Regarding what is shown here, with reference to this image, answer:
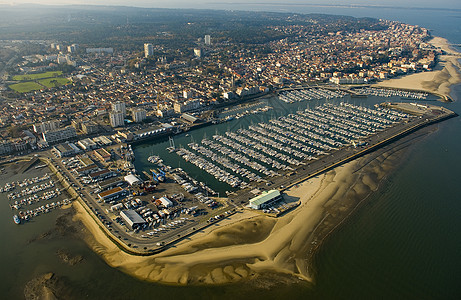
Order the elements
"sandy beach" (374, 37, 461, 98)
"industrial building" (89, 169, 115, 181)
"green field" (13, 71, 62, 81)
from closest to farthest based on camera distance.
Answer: "industrial building" (89, 169, 115, 181)
"sandy beach" (374, 37, 461, 98)
"green field" (13, 71, 62, 81)

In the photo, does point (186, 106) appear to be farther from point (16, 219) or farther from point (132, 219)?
point (16, 219)

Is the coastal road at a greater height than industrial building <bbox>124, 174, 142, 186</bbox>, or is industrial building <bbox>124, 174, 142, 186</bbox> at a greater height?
the coastal road

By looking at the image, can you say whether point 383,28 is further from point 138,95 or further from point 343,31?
point 138,95

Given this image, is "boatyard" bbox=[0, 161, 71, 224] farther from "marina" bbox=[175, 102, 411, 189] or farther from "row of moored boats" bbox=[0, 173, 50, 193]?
"marina" bbox=[175, 102, 411, 189]

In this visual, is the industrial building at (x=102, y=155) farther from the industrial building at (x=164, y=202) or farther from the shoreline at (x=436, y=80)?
the shoreline at (x=436, y=80)

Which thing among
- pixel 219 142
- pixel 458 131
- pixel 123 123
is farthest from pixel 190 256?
pixel 458 131

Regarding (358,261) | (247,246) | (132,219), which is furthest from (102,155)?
(358,261)

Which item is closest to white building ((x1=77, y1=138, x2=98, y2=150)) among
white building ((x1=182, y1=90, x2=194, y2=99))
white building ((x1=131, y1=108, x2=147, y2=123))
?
white building ((x1=131, y1=108, x2=147, y2=123))

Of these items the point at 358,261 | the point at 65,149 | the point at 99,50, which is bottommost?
the point at 358,261
